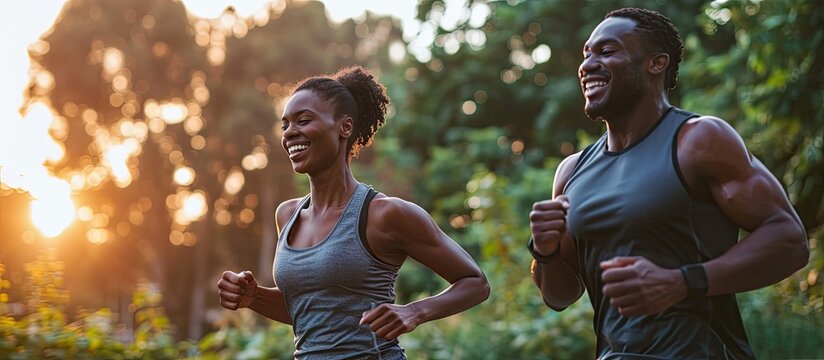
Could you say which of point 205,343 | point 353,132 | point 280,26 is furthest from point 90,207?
point 353,132

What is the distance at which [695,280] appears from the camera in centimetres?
243

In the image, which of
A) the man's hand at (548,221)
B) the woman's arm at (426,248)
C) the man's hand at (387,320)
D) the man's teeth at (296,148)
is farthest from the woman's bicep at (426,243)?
the man's hand at (548,221)

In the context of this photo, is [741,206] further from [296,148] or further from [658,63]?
[296,148]

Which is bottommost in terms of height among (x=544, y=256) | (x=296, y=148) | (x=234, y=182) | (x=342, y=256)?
(x=234, y=182)

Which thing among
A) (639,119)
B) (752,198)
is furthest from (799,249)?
(639,119)

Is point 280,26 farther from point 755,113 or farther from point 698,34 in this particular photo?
point 755,113

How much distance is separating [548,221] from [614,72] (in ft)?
1.45

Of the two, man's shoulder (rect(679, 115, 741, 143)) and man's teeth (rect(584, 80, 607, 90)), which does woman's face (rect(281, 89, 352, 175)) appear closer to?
man's teeth (rect(584, 80, 607, 90))

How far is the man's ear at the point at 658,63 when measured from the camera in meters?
2.74

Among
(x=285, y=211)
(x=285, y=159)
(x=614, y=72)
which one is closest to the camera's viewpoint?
(x=614, y=72)

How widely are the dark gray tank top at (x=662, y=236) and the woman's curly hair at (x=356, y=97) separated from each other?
1227 mm

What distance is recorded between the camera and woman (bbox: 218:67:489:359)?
131 inches

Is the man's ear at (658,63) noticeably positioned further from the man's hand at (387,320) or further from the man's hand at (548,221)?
the man's hand at (387,320)

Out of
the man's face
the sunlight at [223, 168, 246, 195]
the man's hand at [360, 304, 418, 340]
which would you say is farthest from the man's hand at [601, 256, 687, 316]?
the sunlight at [223, 168, 246, 195]
